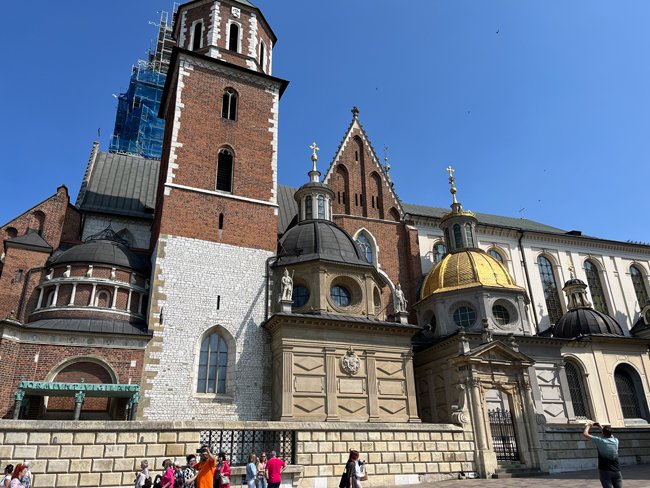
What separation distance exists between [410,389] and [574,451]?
20.9ft

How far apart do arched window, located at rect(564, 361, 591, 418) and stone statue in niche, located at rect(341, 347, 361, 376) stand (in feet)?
43.2

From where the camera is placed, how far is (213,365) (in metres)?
19.8

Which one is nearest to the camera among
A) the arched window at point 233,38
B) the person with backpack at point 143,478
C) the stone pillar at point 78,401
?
the person with backpack at point 143,478

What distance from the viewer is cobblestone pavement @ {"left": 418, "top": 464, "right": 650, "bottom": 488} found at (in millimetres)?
13751

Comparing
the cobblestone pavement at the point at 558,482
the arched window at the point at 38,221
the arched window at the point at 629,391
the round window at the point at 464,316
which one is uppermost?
the arched window at the point at 38,221

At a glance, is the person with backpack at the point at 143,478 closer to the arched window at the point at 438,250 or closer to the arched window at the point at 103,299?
the arched window at the point at 103,299

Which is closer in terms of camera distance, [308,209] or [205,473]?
[205,473]

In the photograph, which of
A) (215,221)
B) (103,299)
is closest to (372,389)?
(215,221)

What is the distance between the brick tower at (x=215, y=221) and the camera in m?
19.3

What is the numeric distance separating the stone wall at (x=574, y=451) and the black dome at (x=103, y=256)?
1764cm

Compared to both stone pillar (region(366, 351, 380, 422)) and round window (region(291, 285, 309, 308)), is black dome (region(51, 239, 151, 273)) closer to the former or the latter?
round window (region(291, 285, 309, 308))

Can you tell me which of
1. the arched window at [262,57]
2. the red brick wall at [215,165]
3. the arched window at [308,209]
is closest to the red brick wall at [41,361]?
the red brick wall at [215,165]

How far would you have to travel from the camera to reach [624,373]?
28172 millimetres

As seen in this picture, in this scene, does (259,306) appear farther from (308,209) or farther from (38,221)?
(38,221)
